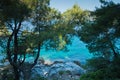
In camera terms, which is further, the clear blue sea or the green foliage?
the clear blue sea

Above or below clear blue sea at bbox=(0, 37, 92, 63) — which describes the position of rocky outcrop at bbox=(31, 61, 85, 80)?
below

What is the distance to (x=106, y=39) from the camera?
52.2 feet

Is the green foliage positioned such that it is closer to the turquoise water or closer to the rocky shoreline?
the rocky shoreline

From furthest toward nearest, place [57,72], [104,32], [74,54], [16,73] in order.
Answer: [74,54]
[57,72]
[16,73]
[104,32]

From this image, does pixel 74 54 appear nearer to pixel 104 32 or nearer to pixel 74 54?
pixel 74 54

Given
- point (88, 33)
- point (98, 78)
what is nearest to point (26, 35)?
point (88, 33)

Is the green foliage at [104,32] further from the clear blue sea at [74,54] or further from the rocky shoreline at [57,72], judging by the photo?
the clear blue sea at [74,54]

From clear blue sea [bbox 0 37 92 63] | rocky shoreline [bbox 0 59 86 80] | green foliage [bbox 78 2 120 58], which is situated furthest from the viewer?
clear blue sea [bbox 0 37 92 63]

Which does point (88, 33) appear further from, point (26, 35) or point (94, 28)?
point (26, 35)

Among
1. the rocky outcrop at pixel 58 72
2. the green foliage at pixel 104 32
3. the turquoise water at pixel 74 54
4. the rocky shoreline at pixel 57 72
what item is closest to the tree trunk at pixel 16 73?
the rocky shoreline at pixel 57 72

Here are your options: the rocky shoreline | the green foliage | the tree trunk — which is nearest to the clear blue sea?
the rocky shoreline

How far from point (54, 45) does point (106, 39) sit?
3.52 m

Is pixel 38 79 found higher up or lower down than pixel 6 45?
lower down


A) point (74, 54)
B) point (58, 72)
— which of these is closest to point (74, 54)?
point (74, 54)
